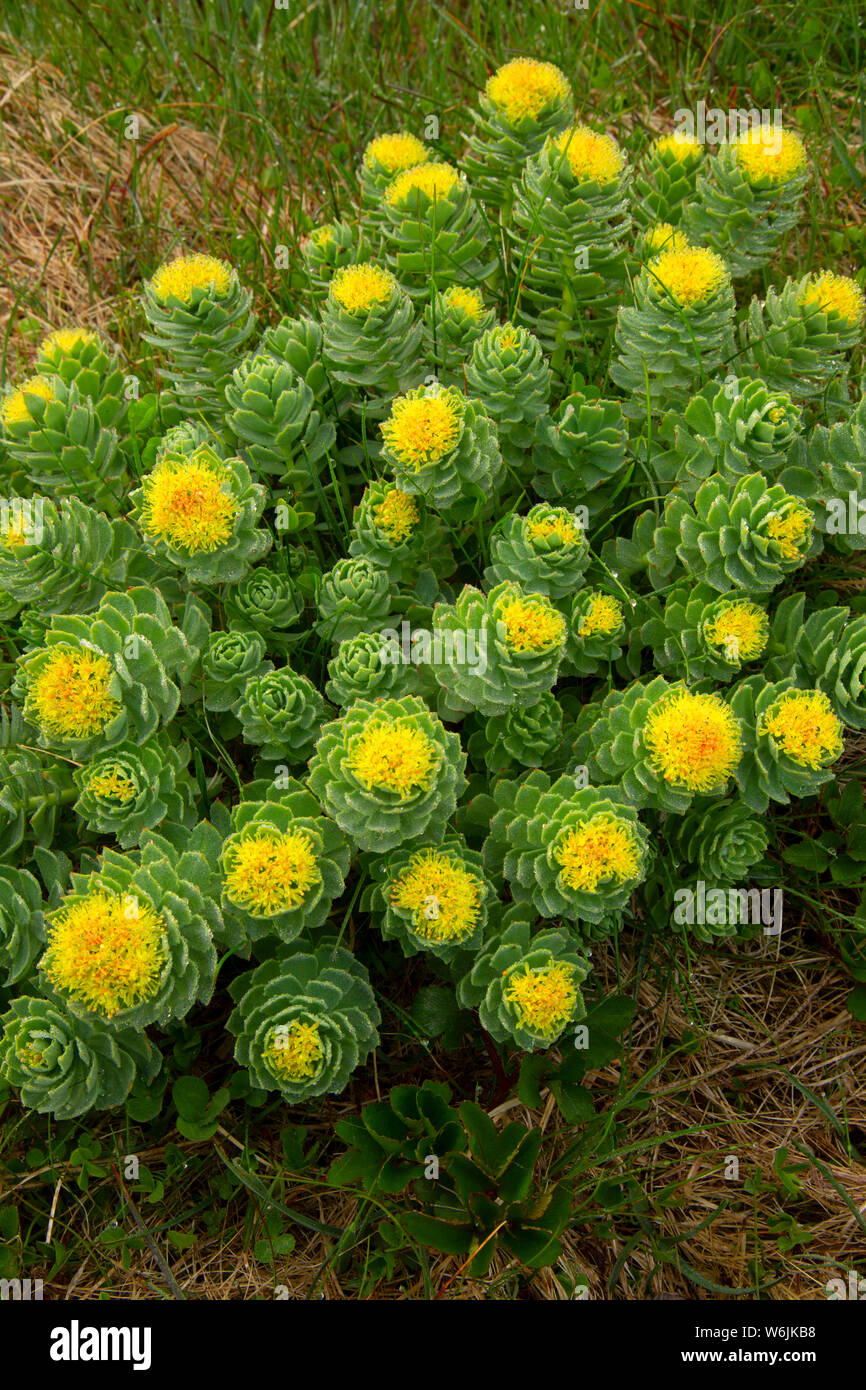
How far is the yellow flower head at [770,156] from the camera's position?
7.58 feet

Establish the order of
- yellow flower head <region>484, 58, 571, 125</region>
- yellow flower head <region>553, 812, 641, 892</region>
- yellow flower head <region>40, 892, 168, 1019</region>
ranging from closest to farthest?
yellow flower head <region>40, 892, 168, 1019</region> < yellow flower head <region>553, 812, 641, 892</region> < yellow flower head <region>484, 58, 571, 125</region>

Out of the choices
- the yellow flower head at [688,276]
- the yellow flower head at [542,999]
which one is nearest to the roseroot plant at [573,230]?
the yellow flower head at [688,276]

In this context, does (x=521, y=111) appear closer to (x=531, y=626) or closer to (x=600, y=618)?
(x=600, y=618)

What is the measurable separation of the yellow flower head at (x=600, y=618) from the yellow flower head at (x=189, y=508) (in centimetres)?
74

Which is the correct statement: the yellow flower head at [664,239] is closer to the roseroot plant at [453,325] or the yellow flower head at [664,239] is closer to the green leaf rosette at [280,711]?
the roseroot plant at [453,325]

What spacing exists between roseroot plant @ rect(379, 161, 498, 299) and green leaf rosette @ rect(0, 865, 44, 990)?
155 centimetres

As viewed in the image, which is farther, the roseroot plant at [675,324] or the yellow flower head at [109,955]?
the roseroot plant at [675,324]

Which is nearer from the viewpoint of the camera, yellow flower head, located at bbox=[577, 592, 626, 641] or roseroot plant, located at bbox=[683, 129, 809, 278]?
yellow flower head, located at bbox=[577, 592, 626, 641]

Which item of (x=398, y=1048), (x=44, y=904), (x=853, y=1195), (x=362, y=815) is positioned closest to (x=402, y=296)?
(x=362, y=815)

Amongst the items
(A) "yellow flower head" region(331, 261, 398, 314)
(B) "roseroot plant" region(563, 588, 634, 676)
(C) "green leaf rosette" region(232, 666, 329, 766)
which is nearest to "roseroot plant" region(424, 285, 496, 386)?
(A) "yellow flower head" region(331, 261, 398, 314)

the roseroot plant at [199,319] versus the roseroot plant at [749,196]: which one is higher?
the roseroot plant at [749,196]

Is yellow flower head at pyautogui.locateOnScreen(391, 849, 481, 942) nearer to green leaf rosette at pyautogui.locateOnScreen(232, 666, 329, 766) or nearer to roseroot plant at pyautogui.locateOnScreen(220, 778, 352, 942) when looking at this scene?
roseroot plant at pyautogui.locateOnScreen(220, 778, 352, 942)

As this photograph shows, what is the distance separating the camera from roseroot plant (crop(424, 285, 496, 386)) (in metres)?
2.33

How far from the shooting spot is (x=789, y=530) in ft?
6.57
